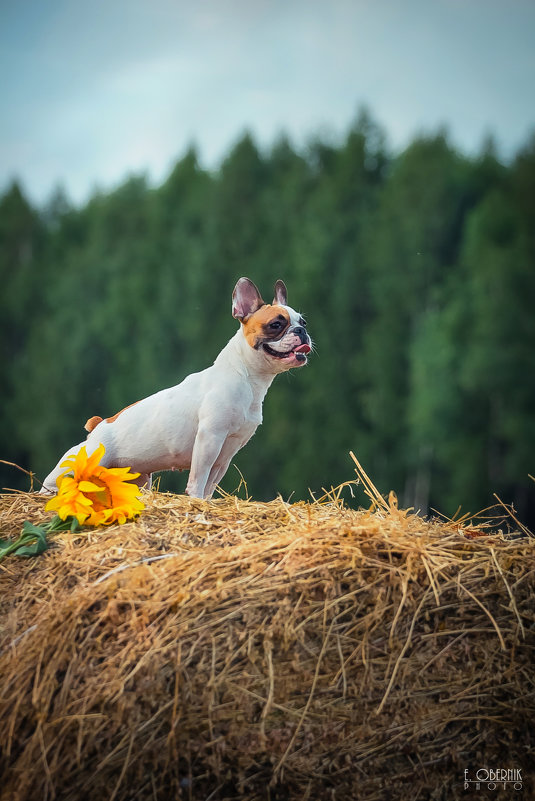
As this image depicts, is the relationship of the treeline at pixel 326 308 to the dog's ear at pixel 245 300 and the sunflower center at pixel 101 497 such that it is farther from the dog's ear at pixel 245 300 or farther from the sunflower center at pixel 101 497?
the sunflower center at pixel 101 497

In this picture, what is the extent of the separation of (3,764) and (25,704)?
0.16 metres

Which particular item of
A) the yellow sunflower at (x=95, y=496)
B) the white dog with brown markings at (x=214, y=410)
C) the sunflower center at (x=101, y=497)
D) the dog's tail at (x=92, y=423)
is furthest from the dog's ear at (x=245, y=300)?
the sunflower center at (x=101, y=497)

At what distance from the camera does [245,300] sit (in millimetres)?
4031

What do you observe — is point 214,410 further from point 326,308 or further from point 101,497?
point 326,308

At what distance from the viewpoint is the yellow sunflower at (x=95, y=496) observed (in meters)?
3.01

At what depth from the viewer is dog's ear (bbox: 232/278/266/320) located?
158 inches

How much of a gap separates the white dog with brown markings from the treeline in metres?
7.77

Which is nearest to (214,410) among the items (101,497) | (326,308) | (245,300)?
(245,300)

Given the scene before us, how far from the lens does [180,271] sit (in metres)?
14.4

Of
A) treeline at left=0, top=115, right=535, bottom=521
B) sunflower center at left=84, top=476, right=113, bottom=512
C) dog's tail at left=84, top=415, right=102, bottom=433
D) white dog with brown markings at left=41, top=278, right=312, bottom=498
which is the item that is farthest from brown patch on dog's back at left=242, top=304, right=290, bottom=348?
treeline at left=0, top=115, right=535, bottom=521

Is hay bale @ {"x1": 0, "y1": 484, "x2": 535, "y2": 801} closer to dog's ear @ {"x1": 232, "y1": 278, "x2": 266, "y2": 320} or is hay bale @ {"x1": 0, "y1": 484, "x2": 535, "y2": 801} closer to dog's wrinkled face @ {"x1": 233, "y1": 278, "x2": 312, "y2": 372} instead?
dog's wrinkled face @ {"x1": 233, "y1": 278, "x2": 312, "y2": 372}

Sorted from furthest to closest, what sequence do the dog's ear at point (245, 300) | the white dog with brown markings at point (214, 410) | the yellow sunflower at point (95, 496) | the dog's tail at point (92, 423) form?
the dog's tail at point (92, 423), the dog's ear at point (245, 300), the white dog with brown markings at point (214, 410), the yellow sunflower at point (95, 496)

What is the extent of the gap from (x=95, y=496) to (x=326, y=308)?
10.2 m

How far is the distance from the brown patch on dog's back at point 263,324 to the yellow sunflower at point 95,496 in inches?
40.9
